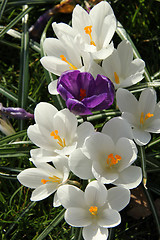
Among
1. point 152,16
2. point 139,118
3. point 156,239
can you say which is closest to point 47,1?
point 152,16

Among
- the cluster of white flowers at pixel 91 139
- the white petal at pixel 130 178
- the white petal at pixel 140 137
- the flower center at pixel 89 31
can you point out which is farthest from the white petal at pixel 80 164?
the flower center at pixel 89 31

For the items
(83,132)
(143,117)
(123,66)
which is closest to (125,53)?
(123,66)

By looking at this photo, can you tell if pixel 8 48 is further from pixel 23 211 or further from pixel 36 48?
pixel 23 211

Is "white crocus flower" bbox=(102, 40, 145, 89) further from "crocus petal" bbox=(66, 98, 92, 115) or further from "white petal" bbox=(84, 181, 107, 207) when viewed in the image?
"white petal" bbox=(84, 181, 107, 207)

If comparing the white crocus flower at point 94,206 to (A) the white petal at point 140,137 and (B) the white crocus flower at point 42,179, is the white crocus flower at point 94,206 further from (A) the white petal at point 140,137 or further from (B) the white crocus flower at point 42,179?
(A) the white petal at point 140,137

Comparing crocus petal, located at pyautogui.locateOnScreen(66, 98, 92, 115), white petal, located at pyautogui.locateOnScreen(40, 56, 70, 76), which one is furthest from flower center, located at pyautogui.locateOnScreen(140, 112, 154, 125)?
white petal, located at pyautogui.locateOnScreen(40, 56, 70, 76)
